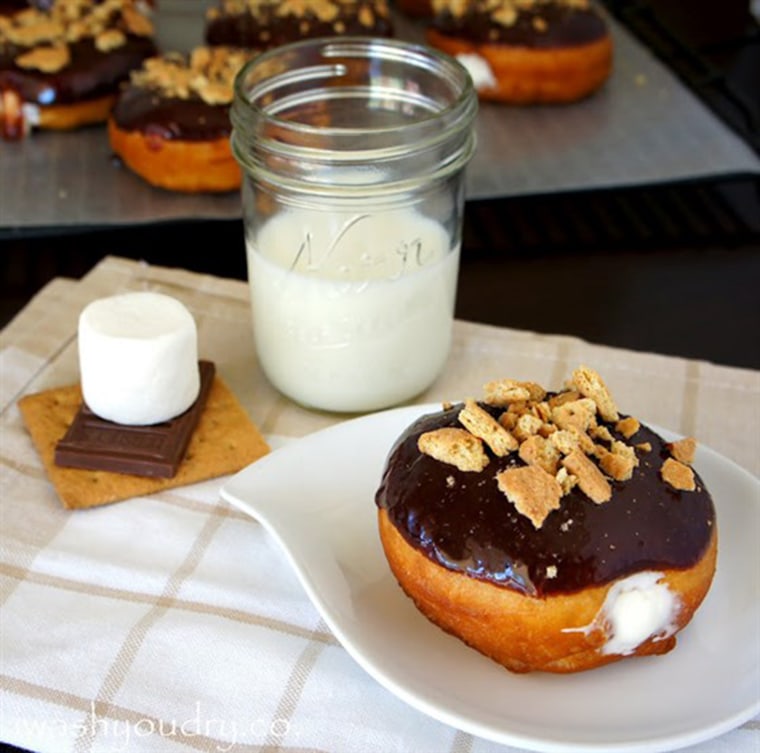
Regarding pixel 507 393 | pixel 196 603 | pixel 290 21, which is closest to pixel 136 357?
pixel 196 603

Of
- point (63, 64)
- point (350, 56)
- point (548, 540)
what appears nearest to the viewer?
point (548, 540)

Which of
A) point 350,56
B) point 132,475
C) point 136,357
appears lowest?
point 132,475

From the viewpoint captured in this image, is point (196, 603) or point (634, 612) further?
point (196, 603)

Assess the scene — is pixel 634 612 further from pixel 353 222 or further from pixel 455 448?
pixel 353 222

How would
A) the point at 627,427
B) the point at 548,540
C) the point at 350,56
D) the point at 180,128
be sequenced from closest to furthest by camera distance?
the point at 548,540
the point at 627,427
the point at 350,56
the point at 180,128

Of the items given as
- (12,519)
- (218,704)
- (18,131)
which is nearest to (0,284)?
(18,131)

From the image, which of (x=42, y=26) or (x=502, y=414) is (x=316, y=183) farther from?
(x=42, y=26)

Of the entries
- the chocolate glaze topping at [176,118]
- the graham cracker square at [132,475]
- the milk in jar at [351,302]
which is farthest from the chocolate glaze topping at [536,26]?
the graham cracker square at [132,475]

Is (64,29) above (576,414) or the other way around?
the other way around

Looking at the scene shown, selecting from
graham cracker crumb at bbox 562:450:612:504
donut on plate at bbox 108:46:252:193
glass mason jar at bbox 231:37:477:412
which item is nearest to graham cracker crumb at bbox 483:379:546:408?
graham cracker crumb at bbox 562:450:612:504
